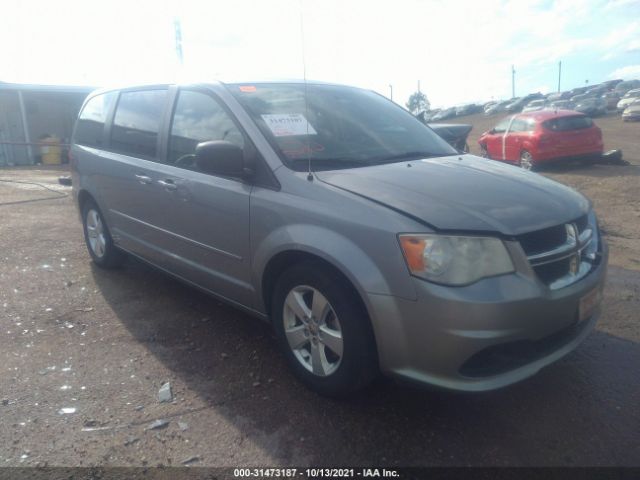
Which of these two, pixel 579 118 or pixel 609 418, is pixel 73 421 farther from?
pixel 579 118

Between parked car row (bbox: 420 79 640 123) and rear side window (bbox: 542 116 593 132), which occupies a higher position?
parked car row (bbox: 420 79 640 123)

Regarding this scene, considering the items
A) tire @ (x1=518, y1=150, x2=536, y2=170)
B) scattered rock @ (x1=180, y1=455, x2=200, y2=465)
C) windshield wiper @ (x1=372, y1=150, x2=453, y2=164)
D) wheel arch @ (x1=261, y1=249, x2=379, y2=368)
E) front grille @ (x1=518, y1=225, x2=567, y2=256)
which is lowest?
scattered rock @ (x1=180, y1=455, x2=200, y2=465)

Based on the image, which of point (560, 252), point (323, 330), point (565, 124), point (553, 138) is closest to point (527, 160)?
point (553, 138)

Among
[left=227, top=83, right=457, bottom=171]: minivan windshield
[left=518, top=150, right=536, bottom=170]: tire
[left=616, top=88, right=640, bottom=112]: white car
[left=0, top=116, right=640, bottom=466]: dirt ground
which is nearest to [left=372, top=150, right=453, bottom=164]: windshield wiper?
[left=227, top=83, right=457, bottom=171]: minivan windshield

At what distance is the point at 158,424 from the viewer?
Result: 9.56 ft

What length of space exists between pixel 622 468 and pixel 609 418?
43 centimetres

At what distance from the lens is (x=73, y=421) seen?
9.68ft

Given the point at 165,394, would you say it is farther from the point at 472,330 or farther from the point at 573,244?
the point at 573,244

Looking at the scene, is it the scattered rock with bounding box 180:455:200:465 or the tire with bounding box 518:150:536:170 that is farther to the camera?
the tire with bounding box 518:150:536:170

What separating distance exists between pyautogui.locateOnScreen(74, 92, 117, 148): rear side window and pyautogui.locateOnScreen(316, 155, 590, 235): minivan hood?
2978 millimetres

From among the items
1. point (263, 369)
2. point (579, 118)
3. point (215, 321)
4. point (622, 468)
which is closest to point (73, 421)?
point (263, 369)

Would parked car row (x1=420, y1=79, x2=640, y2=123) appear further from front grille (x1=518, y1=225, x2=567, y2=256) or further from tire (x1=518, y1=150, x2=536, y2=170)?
front grille (x1=518, y1=225, x2=567, y2=256)

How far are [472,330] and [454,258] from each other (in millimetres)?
336

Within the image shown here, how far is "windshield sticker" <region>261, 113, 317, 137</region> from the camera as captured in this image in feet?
11.2
